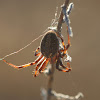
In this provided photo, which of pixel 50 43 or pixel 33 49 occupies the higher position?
pixel 33 49

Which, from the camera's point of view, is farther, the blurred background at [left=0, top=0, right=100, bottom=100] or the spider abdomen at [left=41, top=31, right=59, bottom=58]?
the blurred background at [left=0, top=0, right=100, bottom=100]

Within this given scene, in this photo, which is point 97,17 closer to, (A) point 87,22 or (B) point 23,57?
(A) point 87,22

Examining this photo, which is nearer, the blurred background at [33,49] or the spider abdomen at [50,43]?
the spider abdomen at [50,43]

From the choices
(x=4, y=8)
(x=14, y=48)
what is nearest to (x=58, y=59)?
(x=14, y=48)

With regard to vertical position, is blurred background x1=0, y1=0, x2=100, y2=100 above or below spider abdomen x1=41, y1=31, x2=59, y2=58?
above

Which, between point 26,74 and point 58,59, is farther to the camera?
point 26,74

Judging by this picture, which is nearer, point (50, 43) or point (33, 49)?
point (50, 43)

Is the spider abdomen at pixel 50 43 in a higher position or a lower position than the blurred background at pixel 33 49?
lower

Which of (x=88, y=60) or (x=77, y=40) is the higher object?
(x=77, y=40)
